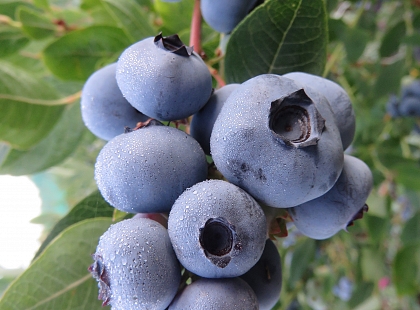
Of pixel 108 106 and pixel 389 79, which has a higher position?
pixel 108 106

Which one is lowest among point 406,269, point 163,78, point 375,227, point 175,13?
point 406,269

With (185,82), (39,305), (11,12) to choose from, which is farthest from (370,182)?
(11,12)

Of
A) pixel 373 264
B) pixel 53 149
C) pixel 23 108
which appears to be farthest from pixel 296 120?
pixel 373 264

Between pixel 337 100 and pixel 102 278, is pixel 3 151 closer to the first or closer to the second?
pixel 102 278

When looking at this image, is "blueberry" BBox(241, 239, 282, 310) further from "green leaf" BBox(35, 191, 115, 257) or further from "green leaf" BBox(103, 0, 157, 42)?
"green leaf" BBox(103, 0, 157, 42)

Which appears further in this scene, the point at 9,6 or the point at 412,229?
the point at 412,229

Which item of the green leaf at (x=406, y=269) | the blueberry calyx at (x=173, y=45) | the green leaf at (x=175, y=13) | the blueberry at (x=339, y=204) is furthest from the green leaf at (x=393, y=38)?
the blueberry calyx at (x=173, y=45)

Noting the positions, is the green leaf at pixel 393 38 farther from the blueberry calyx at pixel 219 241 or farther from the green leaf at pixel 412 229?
the blueberry calyx at pixel 219 241
